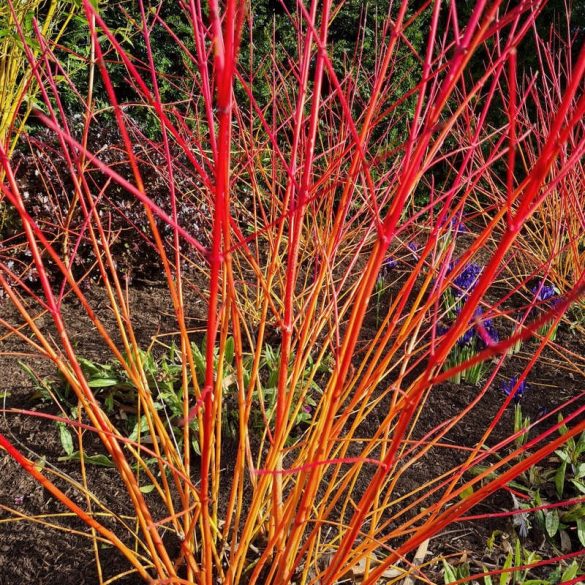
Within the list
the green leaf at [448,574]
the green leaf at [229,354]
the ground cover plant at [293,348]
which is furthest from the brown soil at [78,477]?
the green leaf at [229,354]

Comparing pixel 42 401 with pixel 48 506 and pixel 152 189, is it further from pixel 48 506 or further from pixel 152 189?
pixel 152 189

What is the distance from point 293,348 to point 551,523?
104 cm

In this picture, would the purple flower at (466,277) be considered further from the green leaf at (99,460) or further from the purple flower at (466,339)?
the green leaf at (99,460)

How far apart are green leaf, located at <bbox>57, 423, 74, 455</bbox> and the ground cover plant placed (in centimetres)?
1

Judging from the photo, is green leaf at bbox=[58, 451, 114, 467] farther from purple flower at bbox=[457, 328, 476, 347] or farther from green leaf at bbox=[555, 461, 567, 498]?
purple flower at bbox=[457, 328, 476, 347]

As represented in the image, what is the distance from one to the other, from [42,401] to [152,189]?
5.60 ft

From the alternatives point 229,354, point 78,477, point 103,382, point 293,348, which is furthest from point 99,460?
point 293,348

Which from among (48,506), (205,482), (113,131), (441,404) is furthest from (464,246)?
(205,482)

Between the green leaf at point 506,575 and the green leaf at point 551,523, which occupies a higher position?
the green leaf at point 506,575

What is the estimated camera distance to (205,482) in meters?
0.93

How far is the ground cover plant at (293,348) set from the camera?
80 cm

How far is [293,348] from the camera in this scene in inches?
59.4

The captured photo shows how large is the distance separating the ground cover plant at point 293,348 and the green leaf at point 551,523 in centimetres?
2

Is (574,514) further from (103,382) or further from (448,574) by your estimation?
(103,382)
